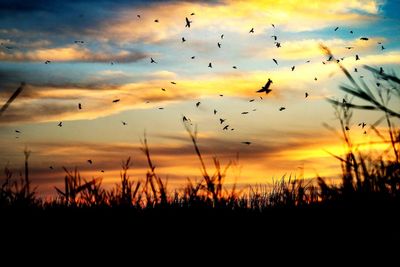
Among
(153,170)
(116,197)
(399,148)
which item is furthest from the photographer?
(116,197)

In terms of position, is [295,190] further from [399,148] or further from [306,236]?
[399,148]

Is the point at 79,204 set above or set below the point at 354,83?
below

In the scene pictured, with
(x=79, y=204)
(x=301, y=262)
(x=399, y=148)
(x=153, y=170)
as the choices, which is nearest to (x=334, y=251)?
(x=301, y=262)

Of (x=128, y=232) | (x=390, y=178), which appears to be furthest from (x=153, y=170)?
(x=390, y=178)

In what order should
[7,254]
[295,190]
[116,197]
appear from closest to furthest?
1. [7,254]
2. [116,197]
3. [295,190]

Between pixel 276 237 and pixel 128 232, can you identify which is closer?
pixel 276 237

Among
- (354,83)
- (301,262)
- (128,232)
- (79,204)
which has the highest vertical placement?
(354,83)

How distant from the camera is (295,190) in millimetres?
7938

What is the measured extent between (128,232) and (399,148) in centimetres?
306

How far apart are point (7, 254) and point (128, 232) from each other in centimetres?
130

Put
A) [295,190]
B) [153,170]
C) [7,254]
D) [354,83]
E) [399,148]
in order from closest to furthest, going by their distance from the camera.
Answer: [354,83]
[399,148]
[7,254]
[153,170]
[295,190]

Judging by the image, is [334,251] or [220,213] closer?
[334,251]

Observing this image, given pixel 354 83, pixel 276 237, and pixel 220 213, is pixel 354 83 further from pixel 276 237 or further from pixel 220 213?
pixel 220 213

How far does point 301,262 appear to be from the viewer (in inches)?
191
